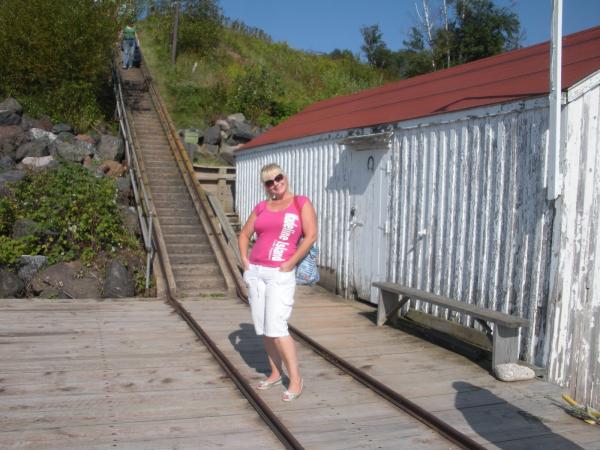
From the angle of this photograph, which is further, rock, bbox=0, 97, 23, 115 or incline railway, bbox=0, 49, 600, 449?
rock, bbox=0, 97, 23, 115

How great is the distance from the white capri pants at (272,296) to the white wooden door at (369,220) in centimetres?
427

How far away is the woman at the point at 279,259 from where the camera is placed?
4879 millimetres

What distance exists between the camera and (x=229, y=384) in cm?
559

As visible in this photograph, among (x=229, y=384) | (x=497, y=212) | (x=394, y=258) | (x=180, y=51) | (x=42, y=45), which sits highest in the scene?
(x=180, y=51)

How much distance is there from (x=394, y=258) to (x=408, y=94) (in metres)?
3.48

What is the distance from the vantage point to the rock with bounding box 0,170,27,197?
38.9 ft

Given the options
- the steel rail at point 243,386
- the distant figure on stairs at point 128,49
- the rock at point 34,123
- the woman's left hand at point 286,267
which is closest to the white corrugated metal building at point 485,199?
the woman's left hand at point 286,267

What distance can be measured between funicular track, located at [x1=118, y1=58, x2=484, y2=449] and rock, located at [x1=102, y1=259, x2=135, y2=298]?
65 centimetres

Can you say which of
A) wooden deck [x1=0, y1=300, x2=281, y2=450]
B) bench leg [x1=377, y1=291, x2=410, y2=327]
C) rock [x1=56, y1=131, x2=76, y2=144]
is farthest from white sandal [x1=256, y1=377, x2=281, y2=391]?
rock [x1=56, y1=131, x2=76, y2=144]

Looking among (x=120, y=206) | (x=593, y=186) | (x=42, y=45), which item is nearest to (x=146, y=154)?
(x=120, y=206)

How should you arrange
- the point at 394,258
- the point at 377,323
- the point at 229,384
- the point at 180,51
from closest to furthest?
1. the point at 229,384
2. the point at 377,323
3. the point at 394,258
4. the point at 180,51

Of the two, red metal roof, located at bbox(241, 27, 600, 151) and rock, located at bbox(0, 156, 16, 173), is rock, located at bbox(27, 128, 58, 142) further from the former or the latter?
red metal roof, located at bbox(241, 27, 600, 151)

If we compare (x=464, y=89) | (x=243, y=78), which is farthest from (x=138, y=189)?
(x=243, y=78)

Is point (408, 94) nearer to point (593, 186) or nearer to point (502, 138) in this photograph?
point (502, 138)
